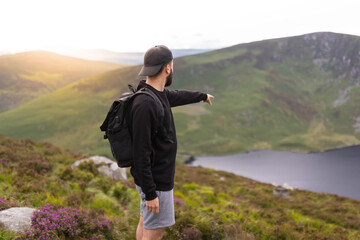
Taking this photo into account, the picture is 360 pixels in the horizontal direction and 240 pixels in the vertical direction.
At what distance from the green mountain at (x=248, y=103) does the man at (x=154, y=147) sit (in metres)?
88.3

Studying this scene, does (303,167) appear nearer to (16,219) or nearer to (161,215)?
(161,215)

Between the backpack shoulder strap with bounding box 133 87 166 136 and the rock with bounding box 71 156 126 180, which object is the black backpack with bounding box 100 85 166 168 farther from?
the rock with bounding box 71 156 126 180

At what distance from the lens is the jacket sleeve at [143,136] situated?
306 centimetres

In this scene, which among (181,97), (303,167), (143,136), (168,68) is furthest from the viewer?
(303,167)

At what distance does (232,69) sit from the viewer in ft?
544

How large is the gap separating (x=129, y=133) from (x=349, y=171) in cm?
8454

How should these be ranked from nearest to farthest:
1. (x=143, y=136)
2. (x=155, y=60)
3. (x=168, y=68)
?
(x=143, y=136) < (x=155, y=60) < (x=168, y=68)

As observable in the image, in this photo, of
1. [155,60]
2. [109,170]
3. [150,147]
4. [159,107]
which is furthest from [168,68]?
[109,170]

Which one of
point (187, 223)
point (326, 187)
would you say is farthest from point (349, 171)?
point (187, 223)

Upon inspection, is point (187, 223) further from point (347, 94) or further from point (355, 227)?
point (347, 94)

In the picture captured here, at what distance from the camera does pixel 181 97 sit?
15.4 feet

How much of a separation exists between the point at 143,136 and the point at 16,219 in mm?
3620

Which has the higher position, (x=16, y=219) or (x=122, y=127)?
(x=122, y=127)

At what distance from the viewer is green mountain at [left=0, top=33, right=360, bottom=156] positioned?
108250 millimetres
